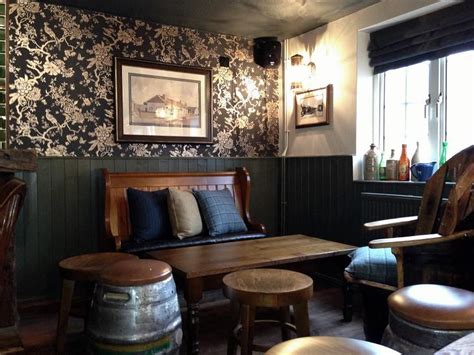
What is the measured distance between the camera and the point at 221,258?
2215mm

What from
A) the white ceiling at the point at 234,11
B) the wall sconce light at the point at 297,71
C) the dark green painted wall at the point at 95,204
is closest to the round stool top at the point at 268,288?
the dark green painted wall at the point at 95,204

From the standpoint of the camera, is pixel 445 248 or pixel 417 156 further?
pixel 417 156

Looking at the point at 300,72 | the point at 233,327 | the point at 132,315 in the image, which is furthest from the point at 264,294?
the point at 300,72

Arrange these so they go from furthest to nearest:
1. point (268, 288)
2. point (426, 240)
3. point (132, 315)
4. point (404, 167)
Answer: point (404, 167), point (426, 240), point (268, 288), point (132, 315)

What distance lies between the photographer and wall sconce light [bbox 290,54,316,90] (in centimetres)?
365

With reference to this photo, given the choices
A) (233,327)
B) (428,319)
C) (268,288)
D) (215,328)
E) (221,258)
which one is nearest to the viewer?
(428,319)

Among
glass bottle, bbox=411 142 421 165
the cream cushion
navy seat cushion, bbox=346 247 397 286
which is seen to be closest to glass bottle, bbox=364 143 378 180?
glass bottle, bbox=411 142 421 165

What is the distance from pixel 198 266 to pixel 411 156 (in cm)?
194

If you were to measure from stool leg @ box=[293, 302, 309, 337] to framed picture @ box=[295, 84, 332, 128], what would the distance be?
84.3 inches

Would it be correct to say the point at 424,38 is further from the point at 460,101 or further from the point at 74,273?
the point at 74,273

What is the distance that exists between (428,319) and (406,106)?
228 centimetres

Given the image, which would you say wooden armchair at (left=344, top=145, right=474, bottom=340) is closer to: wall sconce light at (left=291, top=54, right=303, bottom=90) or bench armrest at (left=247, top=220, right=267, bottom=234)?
bench armrest at (left=247, top=220, right=267, bottom=234)

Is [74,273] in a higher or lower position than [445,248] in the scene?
lower

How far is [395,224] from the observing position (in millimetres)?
2324
